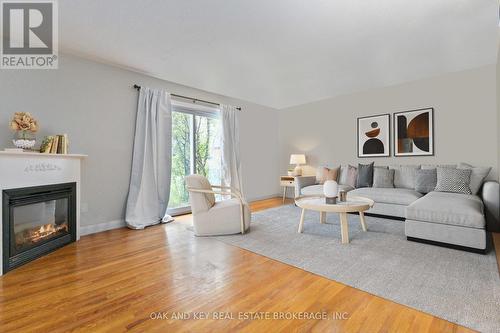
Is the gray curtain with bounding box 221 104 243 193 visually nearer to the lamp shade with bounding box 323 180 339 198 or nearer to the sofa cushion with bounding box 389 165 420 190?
the lamp shade with bounding box 323 180 339 198

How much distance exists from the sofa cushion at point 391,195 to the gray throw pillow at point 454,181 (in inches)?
13.2

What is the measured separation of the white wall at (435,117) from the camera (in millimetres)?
3590

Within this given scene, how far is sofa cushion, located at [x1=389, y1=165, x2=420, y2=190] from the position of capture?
398 centimetres

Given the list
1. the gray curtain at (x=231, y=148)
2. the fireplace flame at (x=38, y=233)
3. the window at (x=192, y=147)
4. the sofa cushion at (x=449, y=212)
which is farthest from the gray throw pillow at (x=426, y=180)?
the fireplace flame at (x=38, y=233)

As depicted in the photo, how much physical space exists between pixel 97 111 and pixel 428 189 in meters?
5.13

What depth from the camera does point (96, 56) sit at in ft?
10.1

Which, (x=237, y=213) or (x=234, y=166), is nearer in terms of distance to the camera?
(x=237, y=213)

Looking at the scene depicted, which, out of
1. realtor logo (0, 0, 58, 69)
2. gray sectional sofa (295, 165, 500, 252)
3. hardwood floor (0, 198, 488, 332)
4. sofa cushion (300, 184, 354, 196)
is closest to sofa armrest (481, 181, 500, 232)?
gray sectional sofa (295, 165, 500, 252)

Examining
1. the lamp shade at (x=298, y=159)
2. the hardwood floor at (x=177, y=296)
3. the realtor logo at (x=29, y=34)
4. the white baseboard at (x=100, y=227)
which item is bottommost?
the hardwood floor at (x=177, y=296)

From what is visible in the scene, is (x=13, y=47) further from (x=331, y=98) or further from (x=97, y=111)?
(x=331, y=98)

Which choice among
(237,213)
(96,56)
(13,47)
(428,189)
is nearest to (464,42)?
(428,189)

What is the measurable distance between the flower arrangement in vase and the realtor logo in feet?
2.49

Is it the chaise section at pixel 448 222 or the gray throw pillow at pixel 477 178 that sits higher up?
the gray throw pillow at pixel 477 178

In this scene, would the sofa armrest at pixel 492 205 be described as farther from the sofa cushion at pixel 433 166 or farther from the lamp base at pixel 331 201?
the lamp base at pixel 331 201
